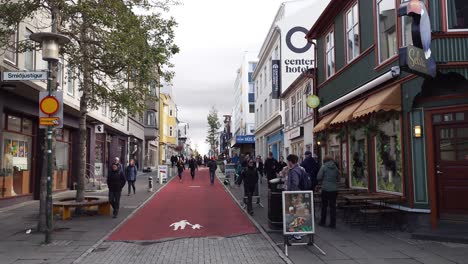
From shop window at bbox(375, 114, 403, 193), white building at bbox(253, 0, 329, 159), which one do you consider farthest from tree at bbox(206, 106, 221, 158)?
shop window at bbox(375, 114, 403, 193)

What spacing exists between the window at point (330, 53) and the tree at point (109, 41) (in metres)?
6.43

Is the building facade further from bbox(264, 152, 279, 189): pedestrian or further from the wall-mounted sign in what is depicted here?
the wall-mounted sign

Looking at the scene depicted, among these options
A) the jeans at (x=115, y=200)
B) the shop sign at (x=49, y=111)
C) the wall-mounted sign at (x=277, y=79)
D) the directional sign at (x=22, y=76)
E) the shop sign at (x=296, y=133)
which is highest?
the wall-mounted sign at (x=277, y=79)

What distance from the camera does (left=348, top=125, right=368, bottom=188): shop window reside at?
13547 millimetres

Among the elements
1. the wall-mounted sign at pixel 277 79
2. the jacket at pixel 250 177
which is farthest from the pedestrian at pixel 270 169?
the wall-mounted sign at pixel 277 79

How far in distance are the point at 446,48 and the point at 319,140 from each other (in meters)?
8.95

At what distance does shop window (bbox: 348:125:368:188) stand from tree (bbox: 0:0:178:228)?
20.2 feet

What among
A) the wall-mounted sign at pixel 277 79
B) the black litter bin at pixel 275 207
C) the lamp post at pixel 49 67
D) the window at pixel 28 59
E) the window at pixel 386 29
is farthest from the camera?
the wall-mounted sign at pixel 277 79

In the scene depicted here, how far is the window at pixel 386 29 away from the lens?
11.3 metres

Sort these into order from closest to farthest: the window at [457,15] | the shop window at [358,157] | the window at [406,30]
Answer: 1. the window at [457,15]
2. the window at [406,30]
3. the shop window at [358,157]

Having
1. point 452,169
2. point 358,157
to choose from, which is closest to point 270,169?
point 358,157

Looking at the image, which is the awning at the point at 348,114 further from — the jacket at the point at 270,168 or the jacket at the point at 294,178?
the jacket at the point at 270,168

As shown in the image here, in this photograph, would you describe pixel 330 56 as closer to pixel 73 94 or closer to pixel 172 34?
pixel 172 34

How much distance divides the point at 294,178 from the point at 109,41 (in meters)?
6.25
